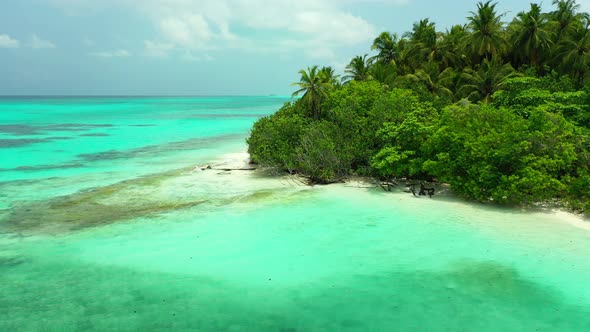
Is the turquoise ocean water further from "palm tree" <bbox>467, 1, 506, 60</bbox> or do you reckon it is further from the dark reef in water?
"palm tree" <bbox>467, 1, 506, 60</bbox>

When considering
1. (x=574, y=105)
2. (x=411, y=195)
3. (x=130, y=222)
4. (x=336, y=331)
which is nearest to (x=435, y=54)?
(x=574, y=105)

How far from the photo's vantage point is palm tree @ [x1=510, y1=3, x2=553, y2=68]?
102 feet

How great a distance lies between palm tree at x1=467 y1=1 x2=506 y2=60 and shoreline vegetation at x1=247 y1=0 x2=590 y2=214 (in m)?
0.08

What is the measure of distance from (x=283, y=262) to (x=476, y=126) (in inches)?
394

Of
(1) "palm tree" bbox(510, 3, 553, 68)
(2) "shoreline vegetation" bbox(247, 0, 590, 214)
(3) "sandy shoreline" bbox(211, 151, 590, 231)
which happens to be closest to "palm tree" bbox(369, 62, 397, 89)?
(2) "shoreline vegetation" bbox(247, 0, 590, 214)

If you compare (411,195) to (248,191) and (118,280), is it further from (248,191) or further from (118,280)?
(118,280)

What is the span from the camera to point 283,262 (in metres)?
10.8

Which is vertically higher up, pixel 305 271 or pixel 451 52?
pixel 451 52

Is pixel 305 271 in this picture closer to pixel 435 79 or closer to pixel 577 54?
pixel 435 79

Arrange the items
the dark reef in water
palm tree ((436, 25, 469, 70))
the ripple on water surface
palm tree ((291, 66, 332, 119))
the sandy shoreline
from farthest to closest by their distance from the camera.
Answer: palm tree ((436, 25, 469, 70))
palm tree ((291, 66, 332, 119))
the dark reef in water
the sandy shoreline
the ripple on water surface

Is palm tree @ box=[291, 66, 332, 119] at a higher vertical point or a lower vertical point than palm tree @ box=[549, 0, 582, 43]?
lower

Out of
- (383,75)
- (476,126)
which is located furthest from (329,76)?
(476,126)

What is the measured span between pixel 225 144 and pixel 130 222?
76.9 ft

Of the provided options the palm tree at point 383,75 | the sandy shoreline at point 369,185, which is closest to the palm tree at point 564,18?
the palm tree at point 383,75
